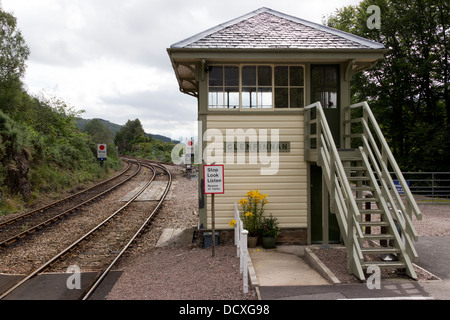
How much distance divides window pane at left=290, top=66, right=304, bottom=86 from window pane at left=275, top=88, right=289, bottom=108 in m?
0.28

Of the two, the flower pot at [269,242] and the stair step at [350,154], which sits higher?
the stair step at [350,154]

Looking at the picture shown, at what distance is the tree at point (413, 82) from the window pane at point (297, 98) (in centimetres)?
1457

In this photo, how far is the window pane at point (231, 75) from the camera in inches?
340

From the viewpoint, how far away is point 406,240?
5.95 meters

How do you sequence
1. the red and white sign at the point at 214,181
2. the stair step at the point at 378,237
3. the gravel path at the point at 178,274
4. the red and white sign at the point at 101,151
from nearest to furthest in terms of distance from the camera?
the gravel path at the point at 178,274, the stair step at the point at 378,237, the red and white sign at the point at 214,181, the red and white sign at the point at 101,151

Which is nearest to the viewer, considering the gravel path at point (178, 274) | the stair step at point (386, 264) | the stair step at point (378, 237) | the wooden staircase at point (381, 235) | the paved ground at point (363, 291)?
the paved ground at point (363, 291)

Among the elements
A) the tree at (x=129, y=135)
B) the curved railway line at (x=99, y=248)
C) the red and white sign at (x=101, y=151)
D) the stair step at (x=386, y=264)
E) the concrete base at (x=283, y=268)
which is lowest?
the curved railway line at (x=99, y=248)

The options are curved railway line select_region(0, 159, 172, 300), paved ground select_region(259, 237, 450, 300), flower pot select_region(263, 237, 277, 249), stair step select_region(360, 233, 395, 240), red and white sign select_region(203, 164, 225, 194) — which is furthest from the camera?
flower pot select_region(263, 237, 277, 249)

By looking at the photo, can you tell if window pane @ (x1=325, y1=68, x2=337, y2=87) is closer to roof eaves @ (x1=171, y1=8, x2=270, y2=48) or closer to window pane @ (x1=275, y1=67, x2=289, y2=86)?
window pane @ (x1=275, y1=67, x2=289, y2=86)

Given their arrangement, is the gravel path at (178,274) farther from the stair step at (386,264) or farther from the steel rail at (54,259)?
the stair step at (386,264)

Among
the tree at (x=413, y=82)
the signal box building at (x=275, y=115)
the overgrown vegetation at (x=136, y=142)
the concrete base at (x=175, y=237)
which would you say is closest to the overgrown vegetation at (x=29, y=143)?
the concrete base at (x=175, y=237)

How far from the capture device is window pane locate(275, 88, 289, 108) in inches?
343

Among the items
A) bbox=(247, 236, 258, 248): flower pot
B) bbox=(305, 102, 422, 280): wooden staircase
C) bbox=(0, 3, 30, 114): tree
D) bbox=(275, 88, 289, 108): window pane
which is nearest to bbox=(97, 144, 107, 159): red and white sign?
bbox=(0, 3, 30, 114): tree
